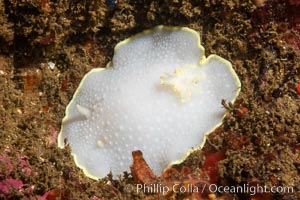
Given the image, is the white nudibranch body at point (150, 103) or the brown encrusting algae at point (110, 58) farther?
the white nudibranch body at point (150, 103)

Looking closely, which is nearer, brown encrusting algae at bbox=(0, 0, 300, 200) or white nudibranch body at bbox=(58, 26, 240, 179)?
brown encrusting algae at bbox=(0, 0, 300, 200)

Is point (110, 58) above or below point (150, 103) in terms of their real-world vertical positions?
above

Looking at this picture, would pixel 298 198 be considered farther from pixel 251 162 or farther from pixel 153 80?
pixel 153 80

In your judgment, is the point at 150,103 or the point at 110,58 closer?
the point at 150,103
